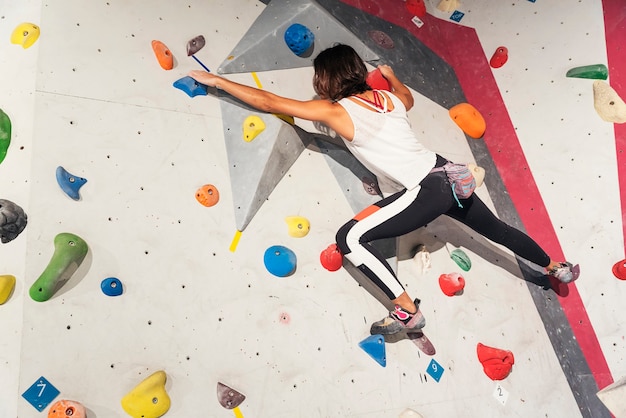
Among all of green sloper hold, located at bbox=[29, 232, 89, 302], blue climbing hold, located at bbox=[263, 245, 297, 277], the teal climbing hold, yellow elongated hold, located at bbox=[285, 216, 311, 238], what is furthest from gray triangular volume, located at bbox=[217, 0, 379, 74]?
the teal climbing hold

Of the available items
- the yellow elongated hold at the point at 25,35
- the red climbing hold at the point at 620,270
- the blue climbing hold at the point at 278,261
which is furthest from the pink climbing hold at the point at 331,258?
the red climbing hold at the point at 620,270

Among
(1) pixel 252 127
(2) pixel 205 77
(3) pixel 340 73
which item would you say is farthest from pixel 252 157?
(3) pixel 340 73

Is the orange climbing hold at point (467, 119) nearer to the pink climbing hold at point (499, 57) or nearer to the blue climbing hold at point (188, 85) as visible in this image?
the pink climbing hold at point (499, 57)

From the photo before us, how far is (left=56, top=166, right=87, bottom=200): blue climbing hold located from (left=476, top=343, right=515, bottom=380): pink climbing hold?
159 cm

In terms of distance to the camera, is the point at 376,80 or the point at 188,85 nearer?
the point at 188,85

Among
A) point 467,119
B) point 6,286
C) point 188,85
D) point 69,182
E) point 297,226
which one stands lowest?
point 6,286

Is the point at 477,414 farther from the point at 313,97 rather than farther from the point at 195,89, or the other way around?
the point at 195,89

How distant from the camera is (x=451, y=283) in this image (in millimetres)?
2223

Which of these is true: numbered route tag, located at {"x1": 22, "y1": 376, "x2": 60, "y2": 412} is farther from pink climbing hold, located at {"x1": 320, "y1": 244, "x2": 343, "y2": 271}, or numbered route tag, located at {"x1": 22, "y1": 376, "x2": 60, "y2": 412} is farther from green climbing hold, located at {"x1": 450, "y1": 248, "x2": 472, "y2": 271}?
green climbing hold, located at {"x1": 450, "y1": 248, "x2": 472, "y2": 271}

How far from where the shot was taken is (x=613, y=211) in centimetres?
247

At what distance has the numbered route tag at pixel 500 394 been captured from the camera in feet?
7.18

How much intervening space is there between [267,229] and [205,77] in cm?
56

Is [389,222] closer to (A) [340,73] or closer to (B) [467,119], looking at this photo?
(A) [340,73]

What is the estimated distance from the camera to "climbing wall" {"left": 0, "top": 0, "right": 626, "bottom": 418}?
Answer: 162cm
